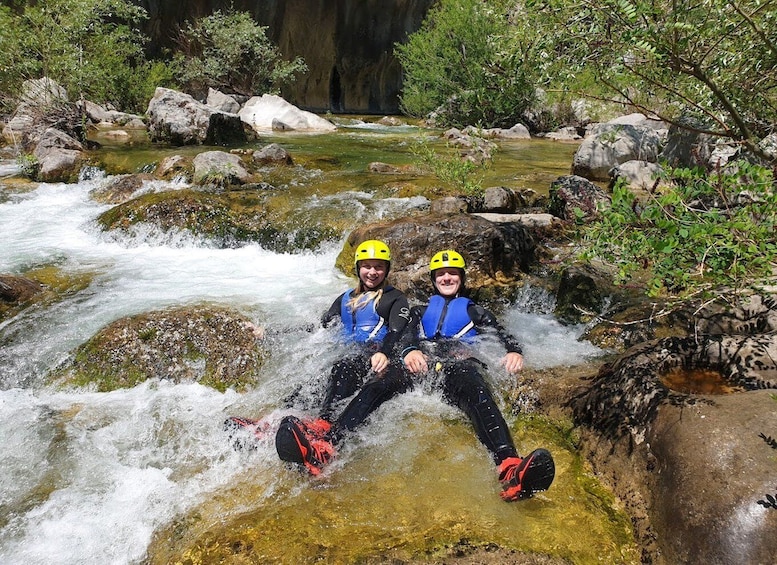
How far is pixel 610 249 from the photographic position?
326 centimetres

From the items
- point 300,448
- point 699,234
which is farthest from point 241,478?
point 699,234

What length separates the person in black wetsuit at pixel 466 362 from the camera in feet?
9.66

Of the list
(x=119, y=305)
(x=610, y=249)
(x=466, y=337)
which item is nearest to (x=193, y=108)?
(x=119, y=305)

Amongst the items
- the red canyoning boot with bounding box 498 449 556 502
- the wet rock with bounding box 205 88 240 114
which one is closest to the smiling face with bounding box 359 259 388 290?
the red canyoning boot with bounding box 498 449 556 502

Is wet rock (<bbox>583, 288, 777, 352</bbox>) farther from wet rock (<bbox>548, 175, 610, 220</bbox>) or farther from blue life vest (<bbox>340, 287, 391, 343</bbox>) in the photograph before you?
wet rock (<bbox>548, 175, 610, 220</bbox>)

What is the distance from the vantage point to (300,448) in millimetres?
3146

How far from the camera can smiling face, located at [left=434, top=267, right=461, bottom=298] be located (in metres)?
4.77

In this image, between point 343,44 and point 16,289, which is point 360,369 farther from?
point 343,44

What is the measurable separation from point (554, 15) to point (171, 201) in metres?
7.23

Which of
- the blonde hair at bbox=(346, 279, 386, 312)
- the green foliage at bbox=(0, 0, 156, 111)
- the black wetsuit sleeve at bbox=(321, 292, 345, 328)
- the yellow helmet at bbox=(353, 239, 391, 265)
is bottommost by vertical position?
the black wetsuit sleeve at bbox=(321, 292, 345, 328)

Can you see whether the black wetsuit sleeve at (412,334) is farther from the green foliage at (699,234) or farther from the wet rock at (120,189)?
the wet rock at (120,189)

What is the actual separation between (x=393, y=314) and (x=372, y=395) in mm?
990

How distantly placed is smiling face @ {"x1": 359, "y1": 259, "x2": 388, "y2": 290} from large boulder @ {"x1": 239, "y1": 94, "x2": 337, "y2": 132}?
18169 mm

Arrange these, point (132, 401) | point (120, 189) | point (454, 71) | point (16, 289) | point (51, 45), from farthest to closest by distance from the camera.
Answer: point (454, 71), point (51, 45), point (120, 189), point (16, 289), point (132, 401)
